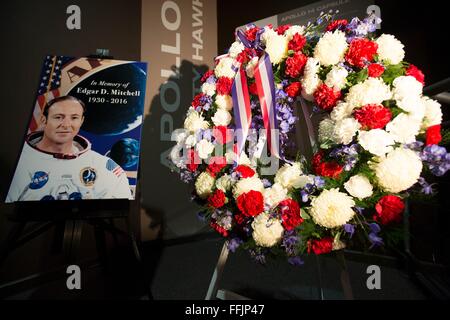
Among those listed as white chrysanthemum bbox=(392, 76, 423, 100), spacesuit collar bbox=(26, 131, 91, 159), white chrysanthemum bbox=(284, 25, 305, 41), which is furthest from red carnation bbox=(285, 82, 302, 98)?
spacesuit collar bbox=(26, 131, 91, 159)

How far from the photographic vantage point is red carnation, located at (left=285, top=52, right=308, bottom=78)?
1.32 metres

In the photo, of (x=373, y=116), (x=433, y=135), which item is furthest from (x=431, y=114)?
(x=373, y=116)

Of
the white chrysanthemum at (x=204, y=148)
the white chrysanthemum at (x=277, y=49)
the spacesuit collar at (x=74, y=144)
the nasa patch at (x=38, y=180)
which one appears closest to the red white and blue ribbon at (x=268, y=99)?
the white chrysanthemum at (x=277, y=49)

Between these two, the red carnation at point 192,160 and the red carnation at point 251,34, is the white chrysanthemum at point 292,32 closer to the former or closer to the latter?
the red carnation at point 251,34

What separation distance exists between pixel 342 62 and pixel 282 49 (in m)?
Result: 0.30

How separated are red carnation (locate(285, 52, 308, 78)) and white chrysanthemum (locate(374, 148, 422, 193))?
1.71ft

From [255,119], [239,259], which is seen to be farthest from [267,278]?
[255,119]

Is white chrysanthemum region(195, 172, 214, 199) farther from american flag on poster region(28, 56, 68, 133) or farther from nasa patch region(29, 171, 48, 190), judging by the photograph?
american flag on poster region(28, 56, 68, 133)

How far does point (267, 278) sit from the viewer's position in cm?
250

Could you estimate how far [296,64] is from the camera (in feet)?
4.35

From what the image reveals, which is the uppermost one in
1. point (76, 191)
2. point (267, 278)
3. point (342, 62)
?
point (342, 62)

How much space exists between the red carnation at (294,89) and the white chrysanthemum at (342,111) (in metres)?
0.23
